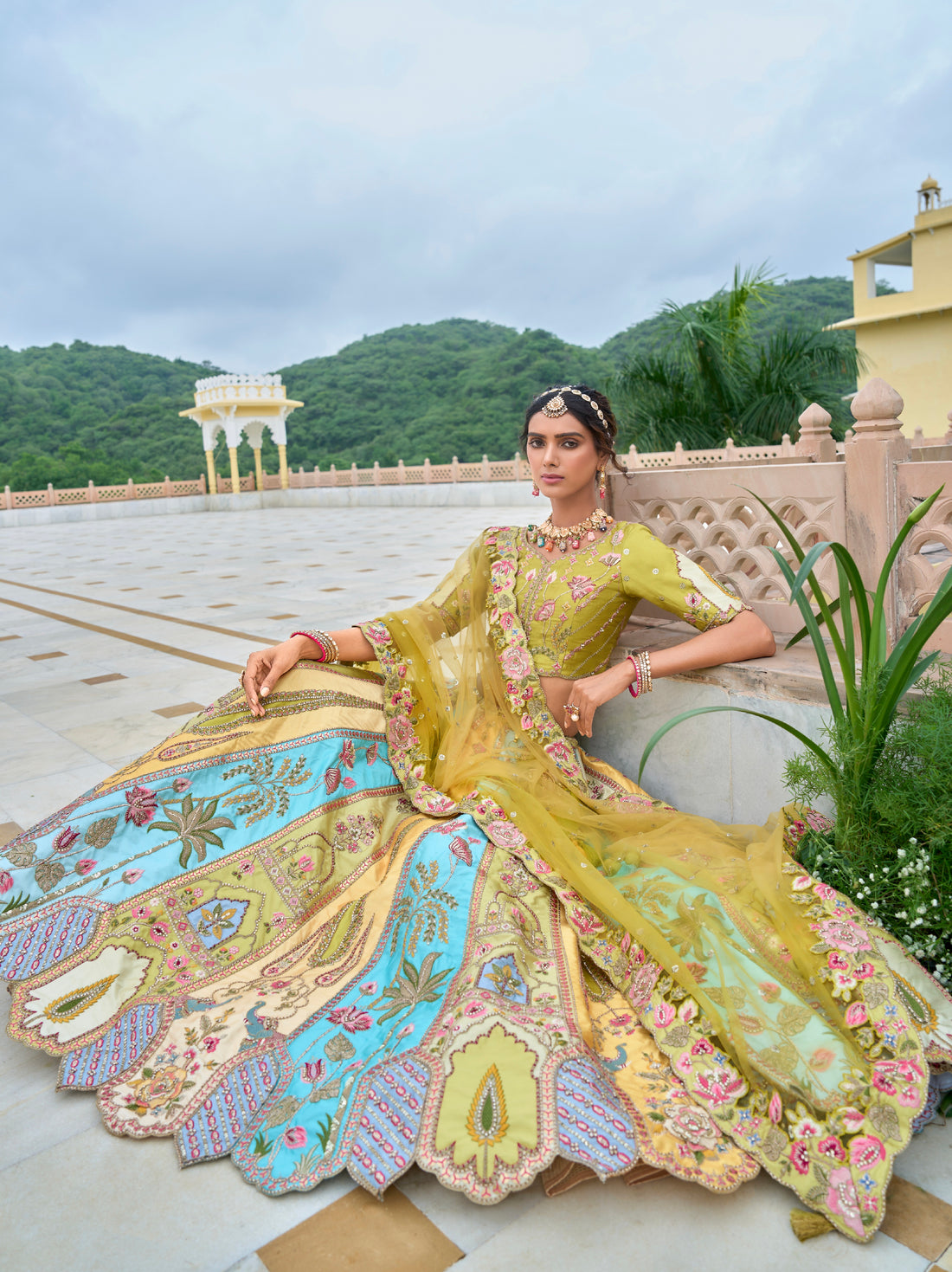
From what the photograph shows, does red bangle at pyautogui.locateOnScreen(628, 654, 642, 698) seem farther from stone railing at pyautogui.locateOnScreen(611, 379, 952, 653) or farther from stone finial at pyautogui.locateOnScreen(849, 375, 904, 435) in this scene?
stone finial at pyautogui.locateOnScreen(849, 375, 904, 435)

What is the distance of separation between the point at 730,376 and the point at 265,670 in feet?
32.7

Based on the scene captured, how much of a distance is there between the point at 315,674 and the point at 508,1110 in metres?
1.02

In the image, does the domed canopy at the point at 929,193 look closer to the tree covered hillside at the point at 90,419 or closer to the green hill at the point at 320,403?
the green hill at the point at 320,403

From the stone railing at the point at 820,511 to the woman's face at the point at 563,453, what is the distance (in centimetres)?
45

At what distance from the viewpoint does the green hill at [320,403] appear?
28531 mm

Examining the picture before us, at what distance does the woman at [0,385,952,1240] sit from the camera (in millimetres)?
1251

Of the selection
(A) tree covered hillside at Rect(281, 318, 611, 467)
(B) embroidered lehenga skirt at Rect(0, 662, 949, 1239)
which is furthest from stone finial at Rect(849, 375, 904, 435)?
(A) tree covered hillside at Rect(281, 318, 611, 467)

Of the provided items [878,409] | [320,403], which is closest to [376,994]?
[878,409]

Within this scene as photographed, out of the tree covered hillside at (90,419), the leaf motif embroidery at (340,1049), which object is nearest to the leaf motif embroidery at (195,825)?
the leaf motif embroidery at (340,1049)

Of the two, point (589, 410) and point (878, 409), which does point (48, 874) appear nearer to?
point (589, 410)

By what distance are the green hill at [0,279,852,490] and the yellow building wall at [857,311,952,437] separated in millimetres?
9001

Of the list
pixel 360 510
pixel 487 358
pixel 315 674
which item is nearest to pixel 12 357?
pixel 487 358

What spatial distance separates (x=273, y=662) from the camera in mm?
1938

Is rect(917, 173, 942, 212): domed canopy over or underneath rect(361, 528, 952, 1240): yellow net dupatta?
over
